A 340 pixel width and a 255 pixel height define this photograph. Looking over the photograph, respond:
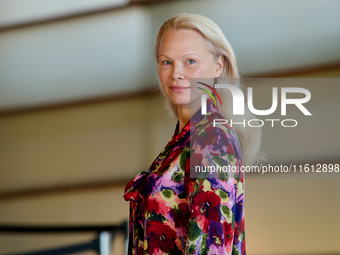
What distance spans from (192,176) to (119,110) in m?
1.86

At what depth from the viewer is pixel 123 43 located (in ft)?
9.50

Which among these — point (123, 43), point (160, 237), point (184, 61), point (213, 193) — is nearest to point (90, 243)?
point (160, 237)

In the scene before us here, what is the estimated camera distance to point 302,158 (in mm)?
2334

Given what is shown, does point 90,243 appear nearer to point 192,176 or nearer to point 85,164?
point 192,176

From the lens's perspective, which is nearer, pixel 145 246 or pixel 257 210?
pixel 145 246

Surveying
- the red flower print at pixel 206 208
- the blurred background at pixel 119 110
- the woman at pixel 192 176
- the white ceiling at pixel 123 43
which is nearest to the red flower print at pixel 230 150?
the woman at pixel 192 176

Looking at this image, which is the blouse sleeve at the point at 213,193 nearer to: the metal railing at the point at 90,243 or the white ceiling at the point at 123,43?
the metal railing at the point at 90,243

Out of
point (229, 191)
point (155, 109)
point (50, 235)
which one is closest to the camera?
point (229, 191)

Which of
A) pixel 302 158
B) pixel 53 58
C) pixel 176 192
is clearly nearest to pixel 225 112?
pixel 176 192

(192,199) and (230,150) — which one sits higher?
(230,150)

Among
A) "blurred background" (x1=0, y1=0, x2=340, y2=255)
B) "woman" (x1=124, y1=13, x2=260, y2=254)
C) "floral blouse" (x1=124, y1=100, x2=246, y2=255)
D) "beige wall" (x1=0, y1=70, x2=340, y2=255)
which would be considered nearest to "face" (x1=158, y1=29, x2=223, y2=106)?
"woman" (x1=124, y1=13, x2=260, y2=254)

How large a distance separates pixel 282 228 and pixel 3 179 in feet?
6.24

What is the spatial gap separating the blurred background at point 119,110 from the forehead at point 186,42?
1.16m

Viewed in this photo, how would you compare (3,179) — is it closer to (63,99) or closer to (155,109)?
(63,99)
